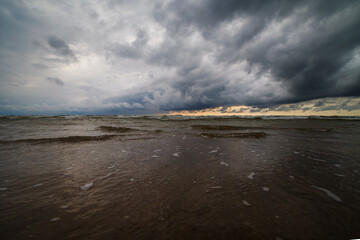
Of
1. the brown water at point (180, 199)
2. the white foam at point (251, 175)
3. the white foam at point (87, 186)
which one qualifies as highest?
the brown water at point (180, 199)

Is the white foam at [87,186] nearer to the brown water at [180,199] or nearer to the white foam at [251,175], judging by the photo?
the brown water at [180,199]

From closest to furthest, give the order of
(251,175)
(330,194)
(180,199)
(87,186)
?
1. (180,199)
2. (330,194)
3. (87,186)
4. (251,175)

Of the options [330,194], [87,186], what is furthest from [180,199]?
[330,194]

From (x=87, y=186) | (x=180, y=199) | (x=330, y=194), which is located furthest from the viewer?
(x=87, y=186)

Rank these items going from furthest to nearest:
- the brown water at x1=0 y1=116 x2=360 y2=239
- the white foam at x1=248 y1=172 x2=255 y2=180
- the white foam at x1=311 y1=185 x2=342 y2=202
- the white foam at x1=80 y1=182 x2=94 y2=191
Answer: the white foam at x1=248 y1=172 x2=255 y2=180, the white foam at x1=80 y1=182 x2=94 y2=191, the white foam at x1=311 y1=185 x2=342 y2=202, the brown water at x1=0 y1=116 x2=360 y2=239

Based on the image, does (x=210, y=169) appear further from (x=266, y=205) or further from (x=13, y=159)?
(x=13, y=159)

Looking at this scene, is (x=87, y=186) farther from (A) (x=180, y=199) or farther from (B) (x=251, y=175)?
(B) (x=251, y=175)

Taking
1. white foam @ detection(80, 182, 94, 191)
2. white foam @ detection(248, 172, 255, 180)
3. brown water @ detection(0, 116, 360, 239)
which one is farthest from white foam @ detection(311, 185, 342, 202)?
white foam @ detection(80, 182, 94, 191)

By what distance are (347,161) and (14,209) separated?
8547 mm

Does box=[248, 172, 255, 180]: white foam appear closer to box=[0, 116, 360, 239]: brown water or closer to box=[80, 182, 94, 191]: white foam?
box=[0, 116, 360, 239]: brown water

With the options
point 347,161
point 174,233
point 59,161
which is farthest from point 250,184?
point 59,161

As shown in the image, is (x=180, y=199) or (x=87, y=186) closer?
(x=180, y=199)

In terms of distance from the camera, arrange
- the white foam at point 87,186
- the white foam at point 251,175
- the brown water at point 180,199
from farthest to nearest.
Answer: the white foam at point 251,175 < the white foam at point 87,186 < the brown water at point 180,199

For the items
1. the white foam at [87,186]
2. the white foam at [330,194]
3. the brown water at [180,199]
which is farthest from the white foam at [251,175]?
the white foam at [87,186]
